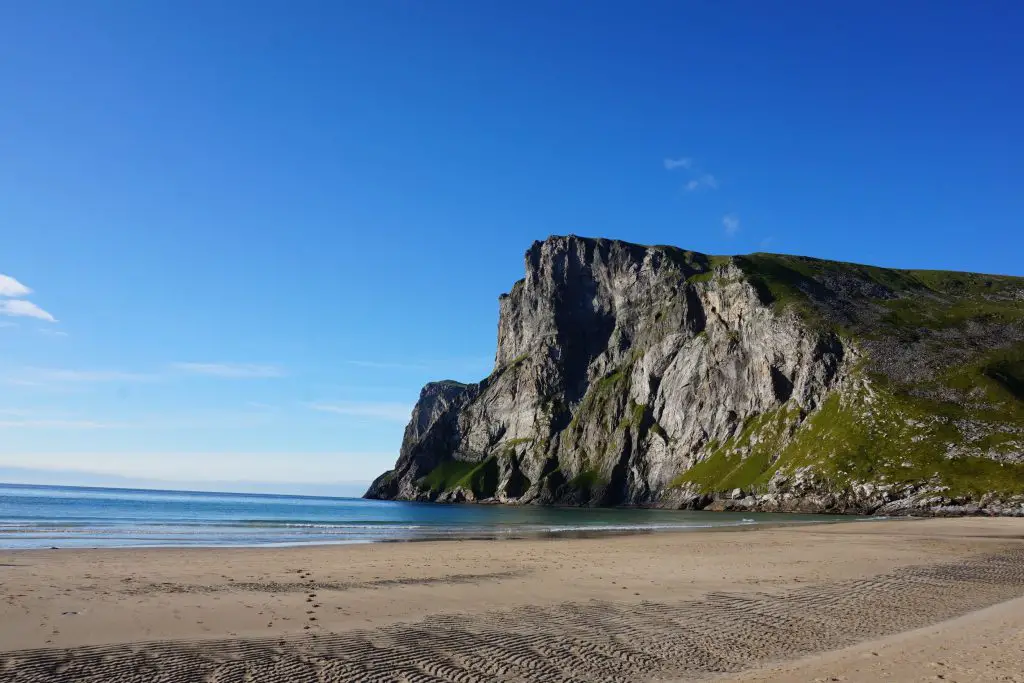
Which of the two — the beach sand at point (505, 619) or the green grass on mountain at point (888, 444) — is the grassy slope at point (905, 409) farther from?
the beach sand at point (505, 619)

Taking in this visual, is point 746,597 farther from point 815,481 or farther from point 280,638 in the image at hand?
point 815,481

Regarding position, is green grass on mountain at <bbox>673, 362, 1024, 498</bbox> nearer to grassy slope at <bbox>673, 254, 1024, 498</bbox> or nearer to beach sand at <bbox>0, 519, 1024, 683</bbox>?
grassy slope at <bbox>673, 254, 1024, 498</bbox>

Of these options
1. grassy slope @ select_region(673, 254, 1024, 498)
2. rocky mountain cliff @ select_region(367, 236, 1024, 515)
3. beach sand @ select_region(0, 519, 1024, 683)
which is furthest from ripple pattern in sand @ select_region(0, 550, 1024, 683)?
grassy slope @ select_region(673, 254, 1024, 498)

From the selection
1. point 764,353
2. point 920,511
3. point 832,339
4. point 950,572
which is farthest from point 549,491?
point 950,572

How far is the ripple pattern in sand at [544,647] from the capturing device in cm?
1209

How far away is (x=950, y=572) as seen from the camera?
28.3m

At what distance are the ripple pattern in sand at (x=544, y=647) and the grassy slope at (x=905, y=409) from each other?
319 feet

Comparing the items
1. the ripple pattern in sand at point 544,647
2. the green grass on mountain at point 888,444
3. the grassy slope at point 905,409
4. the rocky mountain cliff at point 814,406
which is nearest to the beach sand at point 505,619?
the ripple pattern in sand at point 544,647

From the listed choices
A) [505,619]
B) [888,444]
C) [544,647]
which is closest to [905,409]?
[888,444]

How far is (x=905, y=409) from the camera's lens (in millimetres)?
125812

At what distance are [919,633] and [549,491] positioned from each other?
7107 inches

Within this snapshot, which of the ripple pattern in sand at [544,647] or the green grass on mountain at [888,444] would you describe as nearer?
the ripple pattern in sand at [544,647]

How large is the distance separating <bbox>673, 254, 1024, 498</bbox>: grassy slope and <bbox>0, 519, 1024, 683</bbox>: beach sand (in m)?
91.1

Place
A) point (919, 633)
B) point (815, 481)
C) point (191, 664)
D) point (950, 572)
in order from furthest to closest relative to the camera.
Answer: point (815, 481) → point (950, 572) → point (919, 633) → point (191, 664)
